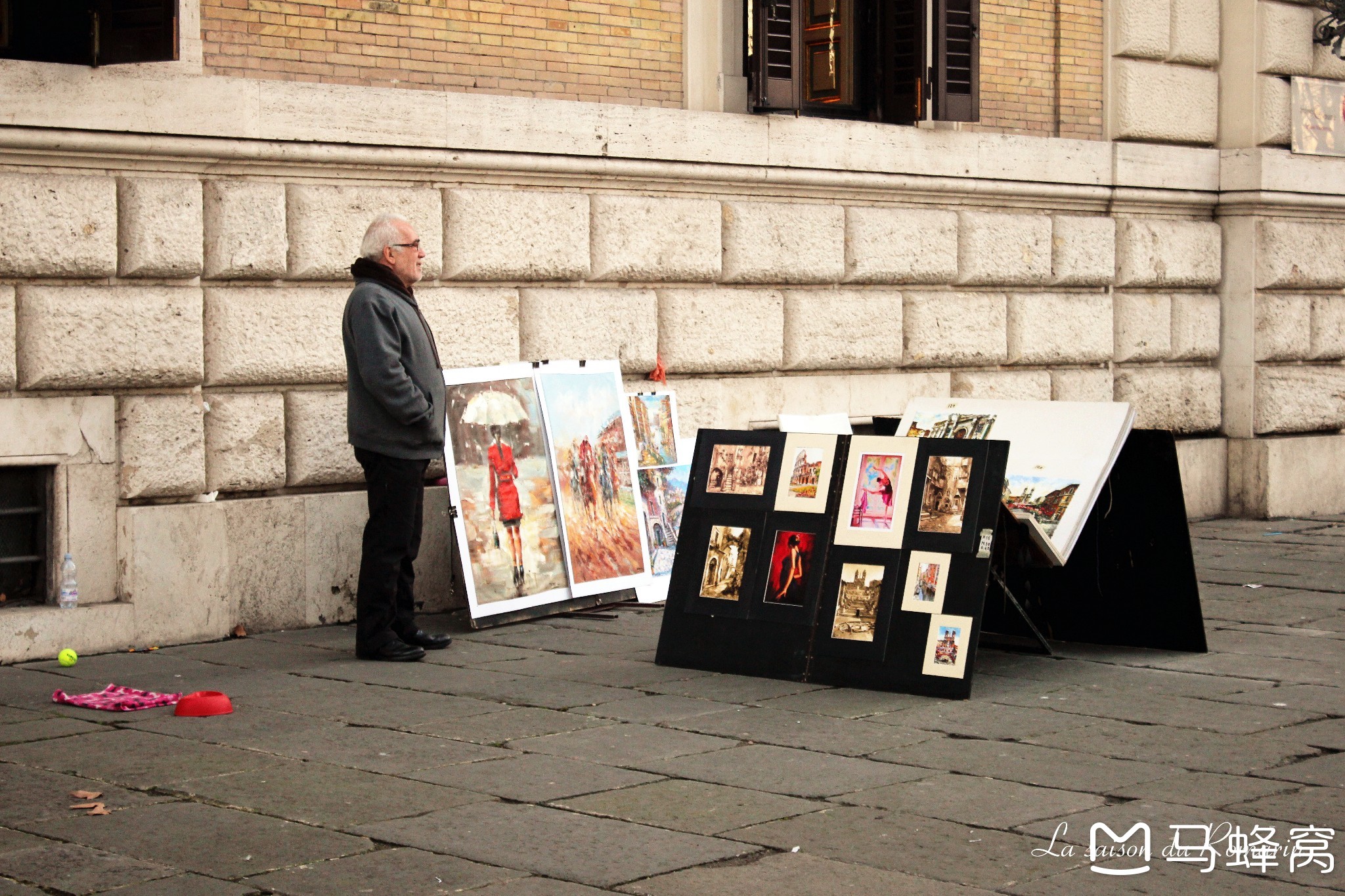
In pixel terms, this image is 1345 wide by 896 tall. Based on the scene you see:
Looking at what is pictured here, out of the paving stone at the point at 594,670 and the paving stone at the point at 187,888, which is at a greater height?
the paving stone at the point at 594,670

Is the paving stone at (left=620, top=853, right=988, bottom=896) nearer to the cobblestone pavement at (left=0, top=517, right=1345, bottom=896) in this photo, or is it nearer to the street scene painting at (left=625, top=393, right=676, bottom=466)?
the cobblestone pavement at (left=0, top=517, right=1345, bottom=896)

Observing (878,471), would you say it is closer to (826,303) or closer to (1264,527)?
(826,303)

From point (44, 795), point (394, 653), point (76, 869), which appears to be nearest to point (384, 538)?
point (394, 653)

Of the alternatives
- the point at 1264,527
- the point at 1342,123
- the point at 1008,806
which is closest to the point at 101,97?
the point at 1008,806

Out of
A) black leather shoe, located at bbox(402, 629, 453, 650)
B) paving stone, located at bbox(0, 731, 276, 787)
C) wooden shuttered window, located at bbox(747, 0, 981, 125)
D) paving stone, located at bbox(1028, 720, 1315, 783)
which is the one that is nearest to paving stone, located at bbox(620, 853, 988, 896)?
paving stone, located at bbox(1028, 720, 1315, 783)

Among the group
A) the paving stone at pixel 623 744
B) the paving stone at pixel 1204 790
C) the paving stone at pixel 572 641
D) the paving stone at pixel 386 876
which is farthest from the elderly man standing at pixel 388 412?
the paving stone at pixel 1204 790

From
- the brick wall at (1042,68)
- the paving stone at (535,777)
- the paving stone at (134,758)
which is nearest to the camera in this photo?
the paving stone at (535,777)

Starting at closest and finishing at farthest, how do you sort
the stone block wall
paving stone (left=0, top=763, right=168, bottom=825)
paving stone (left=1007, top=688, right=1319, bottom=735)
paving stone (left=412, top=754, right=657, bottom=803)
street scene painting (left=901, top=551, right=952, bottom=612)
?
paving stone (left=0, top=763, right=168, bottom=825)
paving stone (left=412, top=754, right=657, bottom=803)
paving stone (left=1007, top=688, right=1319, bottom=735)
street scene painting (left=901, top=551, right=952, bottom=612)
the stone block wall

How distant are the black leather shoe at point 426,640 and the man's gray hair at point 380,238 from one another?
169 centimetres

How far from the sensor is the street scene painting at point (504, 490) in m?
8.34

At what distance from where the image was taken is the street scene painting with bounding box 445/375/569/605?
8.34m

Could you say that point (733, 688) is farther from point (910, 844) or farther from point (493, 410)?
point (493, 410)

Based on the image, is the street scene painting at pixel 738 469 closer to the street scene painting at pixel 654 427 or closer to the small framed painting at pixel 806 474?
the small framed painting at pixel 806 474

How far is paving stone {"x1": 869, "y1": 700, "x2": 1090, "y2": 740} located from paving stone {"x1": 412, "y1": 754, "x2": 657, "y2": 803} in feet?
3.94
